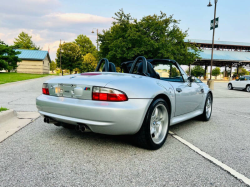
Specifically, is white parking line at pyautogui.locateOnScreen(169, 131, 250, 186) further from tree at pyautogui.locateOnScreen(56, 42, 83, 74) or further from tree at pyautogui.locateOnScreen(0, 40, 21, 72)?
tree at pyautogui.locateOnScreen(56, 42, 83, 74)

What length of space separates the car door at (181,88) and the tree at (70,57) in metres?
55.0

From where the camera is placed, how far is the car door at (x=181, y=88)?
372cm

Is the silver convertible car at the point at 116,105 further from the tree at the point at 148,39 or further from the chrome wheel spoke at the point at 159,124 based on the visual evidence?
the tree at the point at 148,39

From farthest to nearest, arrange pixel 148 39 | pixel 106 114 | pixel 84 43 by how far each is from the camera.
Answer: pixel 84 43
pixel 148 39
pixel 106 114

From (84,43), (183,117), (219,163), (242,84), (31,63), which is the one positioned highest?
(84,43)

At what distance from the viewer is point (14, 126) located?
4.11m

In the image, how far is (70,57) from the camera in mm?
58094

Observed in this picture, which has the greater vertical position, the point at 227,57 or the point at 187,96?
the point at 227,57

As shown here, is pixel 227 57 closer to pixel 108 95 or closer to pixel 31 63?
pixel 31 63

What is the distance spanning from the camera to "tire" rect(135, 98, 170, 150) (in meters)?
2.91

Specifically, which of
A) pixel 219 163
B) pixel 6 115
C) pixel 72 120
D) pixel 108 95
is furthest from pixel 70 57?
pixel 219 163

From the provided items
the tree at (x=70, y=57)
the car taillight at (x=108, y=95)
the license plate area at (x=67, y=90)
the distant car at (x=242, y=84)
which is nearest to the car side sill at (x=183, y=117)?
the car taillight at (x=108, y=95)

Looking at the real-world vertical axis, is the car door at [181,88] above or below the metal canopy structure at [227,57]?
below

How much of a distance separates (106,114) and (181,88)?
1783 millimetres
